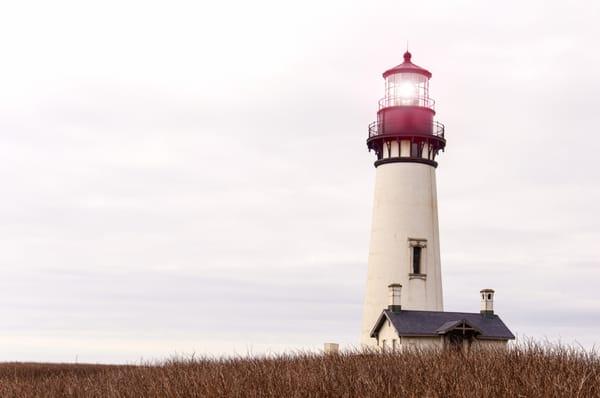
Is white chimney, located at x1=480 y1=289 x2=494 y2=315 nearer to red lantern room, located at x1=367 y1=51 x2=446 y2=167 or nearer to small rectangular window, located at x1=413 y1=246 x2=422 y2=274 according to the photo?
small rectangular window, located at x1=413 y1=246 x2=422 y2=274

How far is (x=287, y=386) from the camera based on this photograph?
10.1m

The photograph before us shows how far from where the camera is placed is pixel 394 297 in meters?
28.3

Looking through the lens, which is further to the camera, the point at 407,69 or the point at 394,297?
the point at 407,69

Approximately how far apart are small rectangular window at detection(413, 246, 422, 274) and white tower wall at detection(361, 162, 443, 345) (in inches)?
4.8

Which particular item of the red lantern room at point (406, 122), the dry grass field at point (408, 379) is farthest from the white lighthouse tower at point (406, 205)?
the dry grass field at point (408, 379)

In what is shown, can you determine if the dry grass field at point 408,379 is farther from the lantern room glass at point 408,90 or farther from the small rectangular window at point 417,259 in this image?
the lantern room glass at point 408,90

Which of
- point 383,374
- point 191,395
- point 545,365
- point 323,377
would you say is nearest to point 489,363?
point 545,365

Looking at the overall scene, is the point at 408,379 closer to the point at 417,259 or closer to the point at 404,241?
the point at 404,241

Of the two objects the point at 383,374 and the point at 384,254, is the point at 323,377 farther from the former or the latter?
the point at 384,254

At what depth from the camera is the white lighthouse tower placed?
1148 inches

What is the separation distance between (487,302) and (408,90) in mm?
9139

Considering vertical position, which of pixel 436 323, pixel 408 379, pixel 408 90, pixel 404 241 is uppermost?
pixel 408 90

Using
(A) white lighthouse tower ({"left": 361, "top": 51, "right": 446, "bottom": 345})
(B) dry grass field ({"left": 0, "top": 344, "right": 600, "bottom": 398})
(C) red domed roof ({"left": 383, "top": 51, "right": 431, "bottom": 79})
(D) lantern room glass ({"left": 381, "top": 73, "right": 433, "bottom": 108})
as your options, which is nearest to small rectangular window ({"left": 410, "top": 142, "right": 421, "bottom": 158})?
(A) white lighthouse tower ({"left": 361, "top": 51, "right": 446, "bottom": 345})

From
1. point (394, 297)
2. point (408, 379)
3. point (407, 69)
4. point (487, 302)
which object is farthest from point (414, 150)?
point (408, 379)
